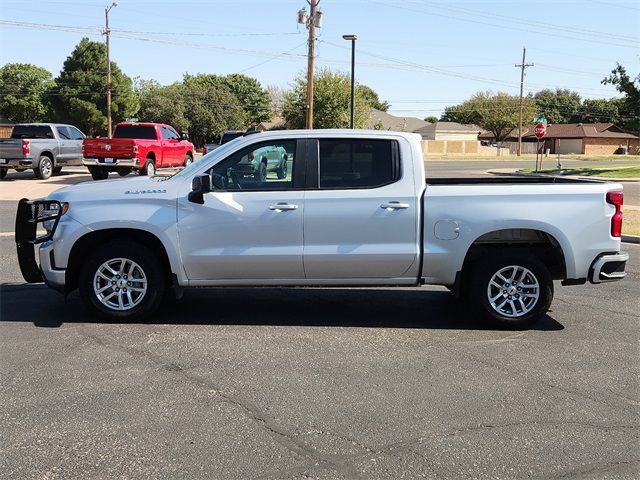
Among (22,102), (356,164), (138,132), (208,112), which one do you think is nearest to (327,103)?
(208,112)

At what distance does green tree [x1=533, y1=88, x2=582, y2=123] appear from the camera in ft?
391

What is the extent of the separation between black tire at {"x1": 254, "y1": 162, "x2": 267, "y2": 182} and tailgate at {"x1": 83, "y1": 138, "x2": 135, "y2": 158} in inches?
656

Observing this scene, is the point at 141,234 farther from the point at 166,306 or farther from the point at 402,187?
the point at 402,187

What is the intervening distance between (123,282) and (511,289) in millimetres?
3747

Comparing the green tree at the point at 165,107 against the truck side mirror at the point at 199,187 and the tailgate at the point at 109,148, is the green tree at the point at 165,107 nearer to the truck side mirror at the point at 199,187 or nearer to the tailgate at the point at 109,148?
the tailgate at the point at 109,148

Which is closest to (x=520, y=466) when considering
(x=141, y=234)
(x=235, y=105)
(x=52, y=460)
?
(x=52, y=460)

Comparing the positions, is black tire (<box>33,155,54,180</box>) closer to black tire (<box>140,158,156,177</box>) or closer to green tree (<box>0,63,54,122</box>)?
black tire (<box>140,158,156,177</box>)

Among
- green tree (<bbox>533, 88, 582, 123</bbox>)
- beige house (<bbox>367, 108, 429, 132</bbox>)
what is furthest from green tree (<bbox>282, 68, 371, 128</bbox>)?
green tree (<bbox>533, 88, 582, 123</bbox>)

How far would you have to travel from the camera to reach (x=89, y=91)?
63500mm

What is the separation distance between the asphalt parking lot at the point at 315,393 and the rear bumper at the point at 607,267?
21.4 inches

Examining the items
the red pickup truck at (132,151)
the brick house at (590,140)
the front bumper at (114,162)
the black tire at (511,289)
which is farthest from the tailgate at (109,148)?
the brick house at (590,140)

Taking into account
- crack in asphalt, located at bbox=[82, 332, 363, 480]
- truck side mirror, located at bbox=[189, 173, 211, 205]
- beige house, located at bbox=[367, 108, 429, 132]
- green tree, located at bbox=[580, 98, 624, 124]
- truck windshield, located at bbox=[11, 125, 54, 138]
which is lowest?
crack in asphalt, located at bbox=[82, 332, 363, 480]

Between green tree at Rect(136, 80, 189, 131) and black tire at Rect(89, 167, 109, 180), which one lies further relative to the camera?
green tree at Rect(136, 80, 189, 131)

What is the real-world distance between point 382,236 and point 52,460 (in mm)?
3481
